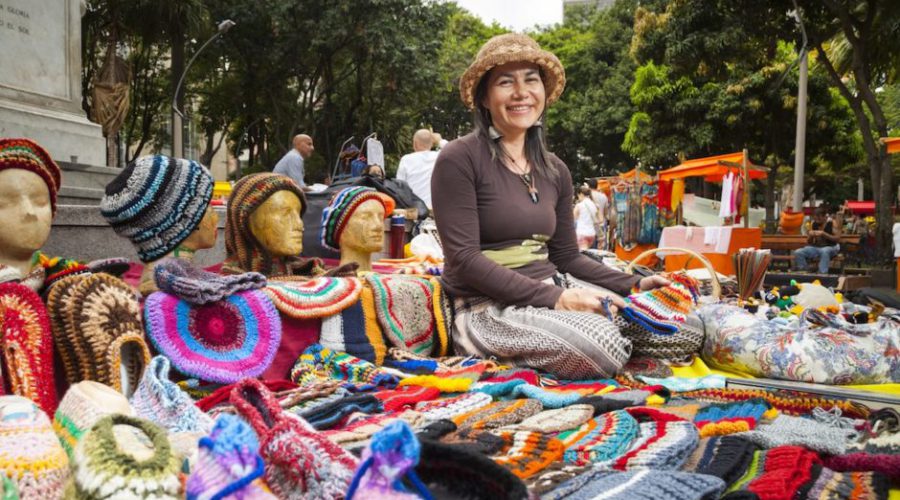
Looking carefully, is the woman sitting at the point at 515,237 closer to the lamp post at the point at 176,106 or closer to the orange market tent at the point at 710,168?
the orange market tent at the point at 710,168

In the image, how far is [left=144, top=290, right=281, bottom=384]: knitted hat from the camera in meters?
2.16

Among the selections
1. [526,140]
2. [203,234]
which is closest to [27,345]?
[203,234]

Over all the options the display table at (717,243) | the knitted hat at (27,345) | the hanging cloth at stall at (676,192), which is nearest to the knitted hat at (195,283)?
the knitted hat at (27,345)

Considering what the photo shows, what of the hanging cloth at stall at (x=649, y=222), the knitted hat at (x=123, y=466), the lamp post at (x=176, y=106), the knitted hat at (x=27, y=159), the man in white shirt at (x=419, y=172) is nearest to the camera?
the knitted hat at (x=123, y=466)

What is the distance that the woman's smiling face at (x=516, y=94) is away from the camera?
292cm

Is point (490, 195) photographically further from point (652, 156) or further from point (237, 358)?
point (652, 156)

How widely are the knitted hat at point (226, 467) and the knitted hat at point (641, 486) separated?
0.59 metres

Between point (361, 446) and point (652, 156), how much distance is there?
64.9 feet

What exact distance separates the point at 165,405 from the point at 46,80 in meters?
6.11

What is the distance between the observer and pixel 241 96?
1956cm

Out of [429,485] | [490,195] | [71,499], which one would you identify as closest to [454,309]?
[490,195]

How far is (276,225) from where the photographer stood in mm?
3230

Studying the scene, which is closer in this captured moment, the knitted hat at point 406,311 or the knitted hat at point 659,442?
the knitted hat at point 659,442

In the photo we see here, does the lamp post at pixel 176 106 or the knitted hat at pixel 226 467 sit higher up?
the lamp post at pixel 176 106
